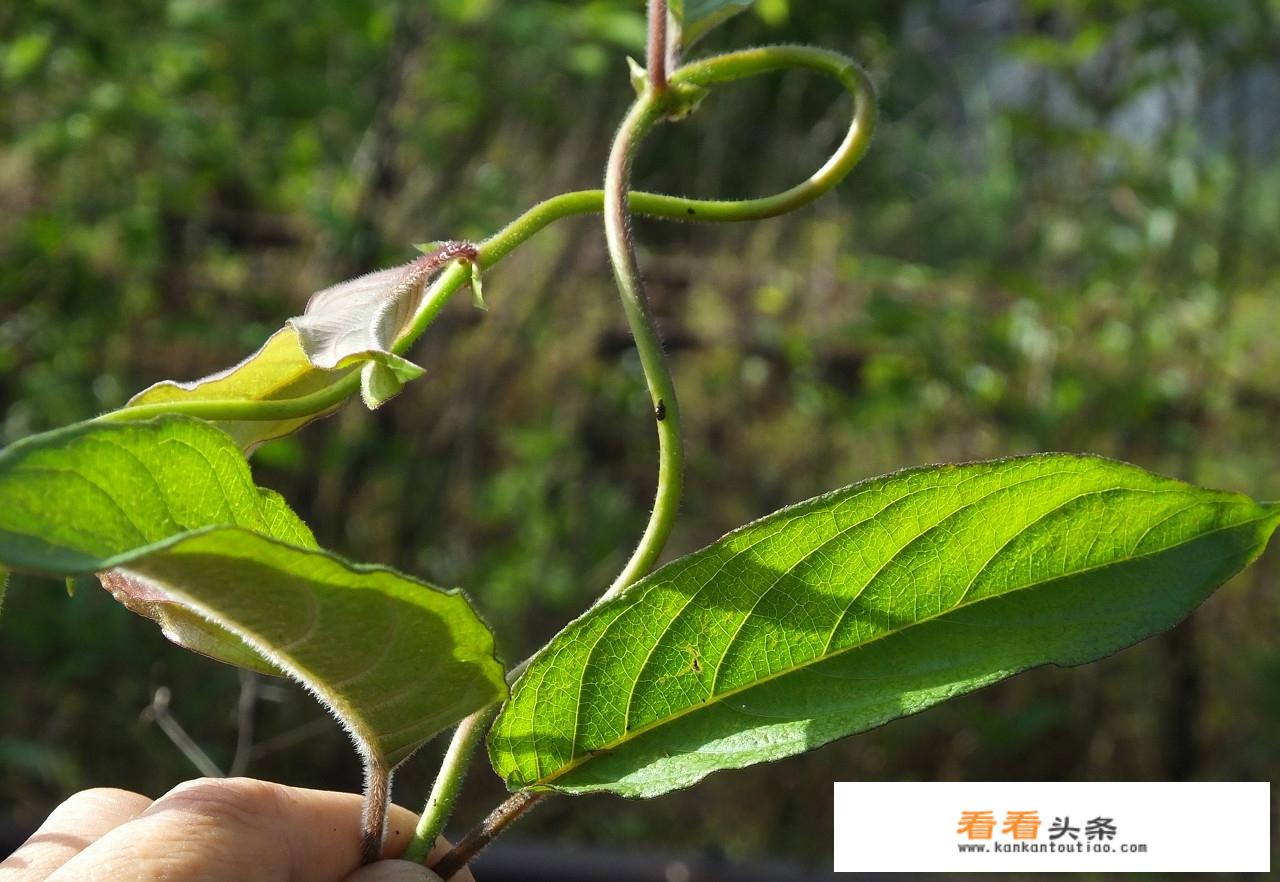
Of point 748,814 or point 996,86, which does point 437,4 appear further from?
point 996,86

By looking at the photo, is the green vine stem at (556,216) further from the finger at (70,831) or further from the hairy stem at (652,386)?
the finger at (70,831)

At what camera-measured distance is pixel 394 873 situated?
1.54 feet

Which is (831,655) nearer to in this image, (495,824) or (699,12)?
(495,824)

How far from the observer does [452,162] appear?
234 cm

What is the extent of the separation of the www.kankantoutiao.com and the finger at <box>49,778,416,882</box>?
2.21ft

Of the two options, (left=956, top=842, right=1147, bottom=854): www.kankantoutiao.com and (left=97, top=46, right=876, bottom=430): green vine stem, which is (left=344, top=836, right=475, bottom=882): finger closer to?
(left=97, top=46, right=876, bottom=430): green vine stem

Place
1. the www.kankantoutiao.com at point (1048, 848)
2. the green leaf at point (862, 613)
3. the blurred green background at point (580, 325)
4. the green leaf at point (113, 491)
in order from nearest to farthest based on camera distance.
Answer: the green leaf at point (113, 491)
the green leaf at point (862, 613)
the www.kankantoutiao.com at point (1048, 848)
the blurred green background at point (580, 325)

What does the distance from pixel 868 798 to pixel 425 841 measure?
0.70 meters

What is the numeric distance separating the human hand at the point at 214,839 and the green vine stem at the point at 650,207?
0.12ft

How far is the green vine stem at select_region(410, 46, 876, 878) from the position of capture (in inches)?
17.8

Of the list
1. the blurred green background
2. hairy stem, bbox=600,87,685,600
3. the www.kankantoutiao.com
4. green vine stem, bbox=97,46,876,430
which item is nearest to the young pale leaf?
green vine stem, bbox=97,46,876,430

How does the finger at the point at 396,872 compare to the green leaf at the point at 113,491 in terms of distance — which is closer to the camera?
the green leaf at the point at 113,491

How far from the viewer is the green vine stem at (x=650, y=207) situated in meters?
0.45

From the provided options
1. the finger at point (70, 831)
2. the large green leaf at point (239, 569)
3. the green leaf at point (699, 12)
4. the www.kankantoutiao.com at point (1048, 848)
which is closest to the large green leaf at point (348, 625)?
the large green leaf at point (239, 569)
